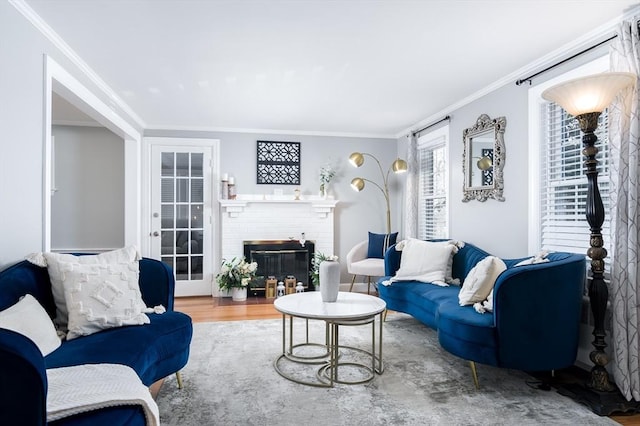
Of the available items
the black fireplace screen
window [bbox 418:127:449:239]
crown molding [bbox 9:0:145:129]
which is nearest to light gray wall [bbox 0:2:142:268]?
crown molding [bbox 9:0:145:129]

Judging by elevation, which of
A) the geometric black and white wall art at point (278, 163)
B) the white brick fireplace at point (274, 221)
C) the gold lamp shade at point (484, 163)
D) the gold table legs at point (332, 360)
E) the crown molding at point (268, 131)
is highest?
the crown molding at point (268, 131)

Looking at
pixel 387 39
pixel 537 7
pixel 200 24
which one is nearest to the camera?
pixel 537 7

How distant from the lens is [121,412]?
142cm

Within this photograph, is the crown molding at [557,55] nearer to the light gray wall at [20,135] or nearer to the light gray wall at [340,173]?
the light gray wall at [340,173]

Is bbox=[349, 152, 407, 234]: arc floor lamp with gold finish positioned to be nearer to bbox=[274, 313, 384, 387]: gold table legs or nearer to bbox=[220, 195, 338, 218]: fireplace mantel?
bbox=[220, 195, 338, 218]: fireplace mantel

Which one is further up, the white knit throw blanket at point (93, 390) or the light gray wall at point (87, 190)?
the light gray wall at point (87, 190)

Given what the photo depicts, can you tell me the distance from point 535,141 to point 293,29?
2154 mm

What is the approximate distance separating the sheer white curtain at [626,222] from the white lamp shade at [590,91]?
5.5 inches

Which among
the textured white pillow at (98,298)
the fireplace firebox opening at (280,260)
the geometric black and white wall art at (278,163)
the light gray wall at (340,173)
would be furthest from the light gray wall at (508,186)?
the textured white pillow at (98,298)

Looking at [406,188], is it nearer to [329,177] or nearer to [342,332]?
[329,177]

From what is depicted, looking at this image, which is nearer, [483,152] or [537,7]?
[537,7]

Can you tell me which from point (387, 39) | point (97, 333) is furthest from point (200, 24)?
point (97, 333)

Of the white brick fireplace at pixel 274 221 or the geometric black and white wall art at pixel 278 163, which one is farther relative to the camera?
the geometric black and white wall art at pixel 278 163

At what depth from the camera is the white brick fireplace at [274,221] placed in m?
5.56
